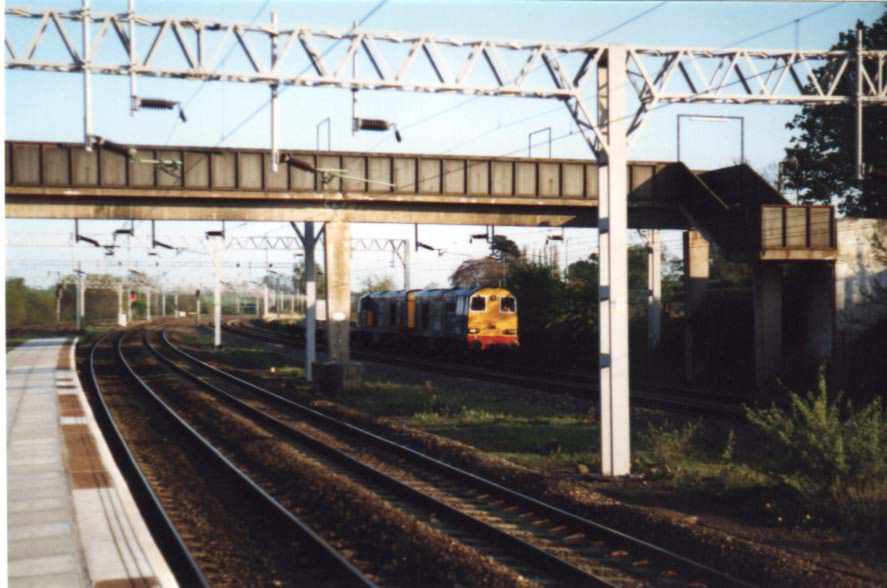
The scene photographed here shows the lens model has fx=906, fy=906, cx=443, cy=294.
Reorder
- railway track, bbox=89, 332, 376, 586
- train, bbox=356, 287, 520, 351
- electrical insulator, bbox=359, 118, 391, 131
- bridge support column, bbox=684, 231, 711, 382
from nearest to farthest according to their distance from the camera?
railway track, bbox=89, 332, 376, 586, electrical insulator, bbox=359, 118, 391, 131, bridge support column, bbox=684, 231, 711, 382, train, bbox=356, 287, 520, 351

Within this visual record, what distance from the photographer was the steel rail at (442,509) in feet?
31.2

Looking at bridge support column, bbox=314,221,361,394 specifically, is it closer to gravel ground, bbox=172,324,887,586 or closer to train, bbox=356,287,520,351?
train, bbox=356,287,520,351

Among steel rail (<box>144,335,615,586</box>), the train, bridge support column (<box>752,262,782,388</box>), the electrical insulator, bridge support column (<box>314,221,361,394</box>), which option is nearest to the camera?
steel rail (<box>144,335,615,586</box>)

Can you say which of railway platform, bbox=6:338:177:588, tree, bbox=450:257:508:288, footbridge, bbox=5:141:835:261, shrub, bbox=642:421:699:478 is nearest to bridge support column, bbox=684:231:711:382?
footbridge, bbox=5:141:835:261

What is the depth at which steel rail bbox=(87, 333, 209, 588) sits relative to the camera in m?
9.90

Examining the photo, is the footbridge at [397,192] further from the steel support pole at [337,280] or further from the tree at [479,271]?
the tree at [479,271]

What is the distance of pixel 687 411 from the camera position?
23.1m

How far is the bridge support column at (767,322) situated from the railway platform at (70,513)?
20363mm

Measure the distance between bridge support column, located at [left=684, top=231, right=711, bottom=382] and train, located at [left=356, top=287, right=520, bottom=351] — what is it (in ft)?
33.0

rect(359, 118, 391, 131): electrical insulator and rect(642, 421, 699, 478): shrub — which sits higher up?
rect(359, 118, 391, 131): electrical insulator

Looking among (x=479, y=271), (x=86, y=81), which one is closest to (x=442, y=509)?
(x=86, y=81)

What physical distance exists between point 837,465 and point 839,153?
3376 centimetres

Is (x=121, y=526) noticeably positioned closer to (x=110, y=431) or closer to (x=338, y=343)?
(x=110, y=431)

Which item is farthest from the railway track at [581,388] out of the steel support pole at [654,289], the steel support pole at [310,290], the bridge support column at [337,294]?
the steel support pole at [310,290]
